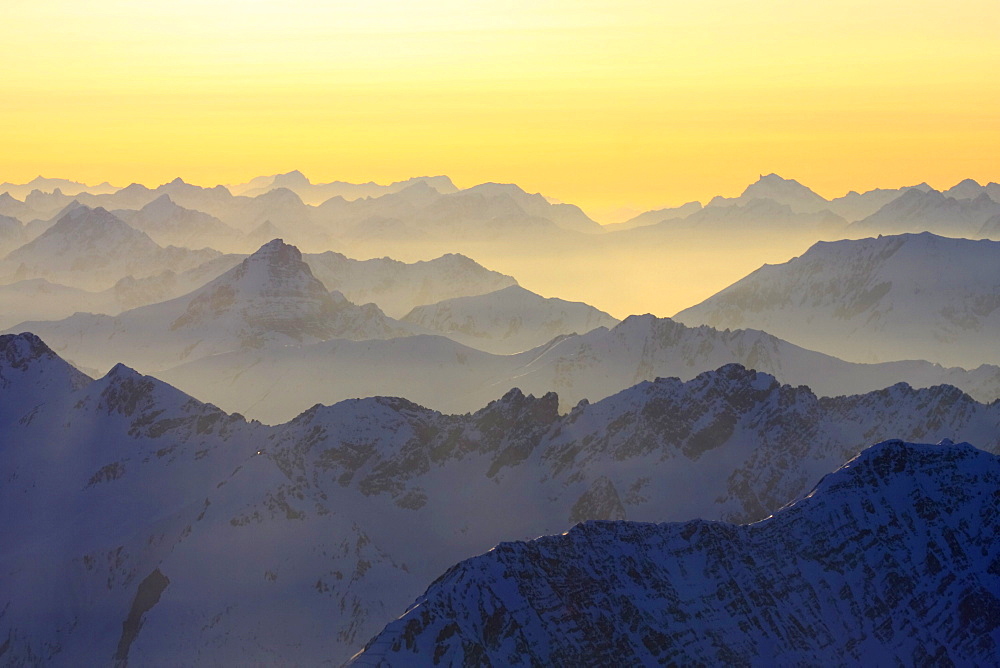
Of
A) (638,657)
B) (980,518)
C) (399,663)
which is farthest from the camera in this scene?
(980,518)

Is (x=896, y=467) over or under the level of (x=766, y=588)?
over

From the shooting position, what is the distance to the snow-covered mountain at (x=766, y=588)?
473 feet

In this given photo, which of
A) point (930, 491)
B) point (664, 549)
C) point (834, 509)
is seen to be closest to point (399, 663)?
point (664, 549)

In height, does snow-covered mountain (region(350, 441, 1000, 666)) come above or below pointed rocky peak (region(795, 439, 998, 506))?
below

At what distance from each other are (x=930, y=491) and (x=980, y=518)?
275 inches

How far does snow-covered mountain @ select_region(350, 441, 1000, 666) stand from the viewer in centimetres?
14412

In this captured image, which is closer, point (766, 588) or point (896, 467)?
point (766, 588)

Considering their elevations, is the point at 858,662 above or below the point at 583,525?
below

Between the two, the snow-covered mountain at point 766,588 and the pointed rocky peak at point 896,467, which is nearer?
the snow-covered mountain at point 766,588

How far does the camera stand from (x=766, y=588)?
16488 cm

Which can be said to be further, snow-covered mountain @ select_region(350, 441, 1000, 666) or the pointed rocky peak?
the pointed rocky peak

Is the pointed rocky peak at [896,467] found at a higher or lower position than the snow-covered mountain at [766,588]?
higher

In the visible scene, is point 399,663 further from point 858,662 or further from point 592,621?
point 858,662

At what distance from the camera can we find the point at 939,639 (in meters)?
161
